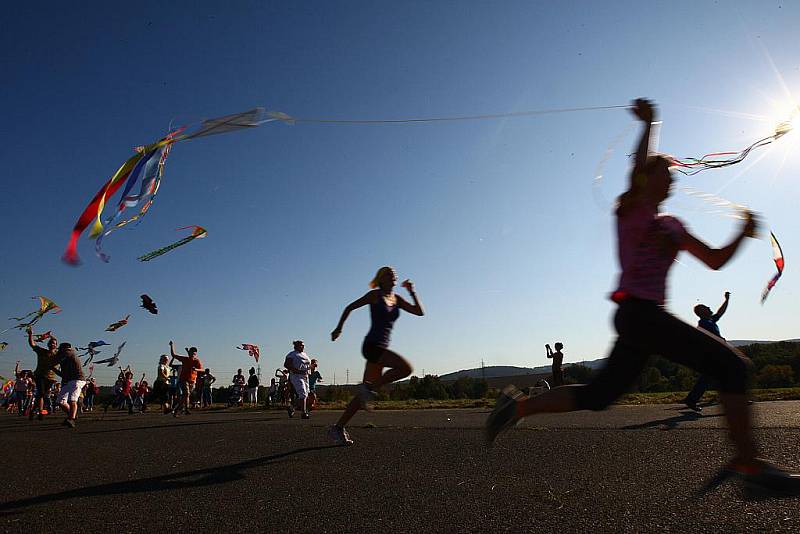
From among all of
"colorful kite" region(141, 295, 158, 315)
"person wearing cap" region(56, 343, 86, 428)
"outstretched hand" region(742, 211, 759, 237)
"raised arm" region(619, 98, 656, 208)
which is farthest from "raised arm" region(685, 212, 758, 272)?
"person wearing cap" region(56, 343, 86, 428)

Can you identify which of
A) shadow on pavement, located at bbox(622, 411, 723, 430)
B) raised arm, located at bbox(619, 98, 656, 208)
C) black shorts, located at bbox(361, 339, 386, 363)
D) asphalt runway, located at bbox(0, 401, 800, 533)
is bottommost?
asphalt runway, located at bbox(0, 401, 800, 533)

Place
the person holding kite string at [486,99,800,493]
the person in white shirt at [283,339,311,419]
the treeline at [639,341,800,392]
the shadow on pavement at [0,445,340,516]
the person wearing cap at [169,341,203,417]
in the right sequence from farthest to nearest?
the treeline at [639,341,800,392] < the person wearing cap at [169,341,203,417] < the person in white shirt at [283,339,311,419] < the shadow on pavement at [0,445,340,516] < the person holding kite string at [486,99,800,493]

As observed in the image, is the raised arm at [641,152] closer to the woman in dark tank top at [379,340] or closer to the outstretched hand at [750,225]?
the outstretched hand at [750,225]

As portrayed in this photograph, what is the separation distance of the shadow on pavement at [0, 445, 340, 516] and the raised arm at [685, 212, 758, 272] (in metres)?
3.68

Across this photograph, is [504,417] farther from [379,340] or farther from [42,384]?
[42,384]

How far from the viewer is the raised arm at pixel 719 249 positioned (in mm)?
2703

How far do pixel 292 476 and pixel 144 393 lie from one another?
1826 centimetres

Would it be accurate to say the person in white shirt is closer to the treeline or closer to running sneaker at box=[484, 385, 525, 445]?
running sneaker at box=[484, 385, 525, 445]

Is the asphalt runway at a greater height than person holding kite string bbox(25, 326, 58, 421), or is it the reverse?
person holding kite string bbox(25, 326, 58, 421)

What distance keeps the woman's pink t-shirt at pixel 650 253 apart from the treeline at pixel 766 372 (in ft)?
49.5

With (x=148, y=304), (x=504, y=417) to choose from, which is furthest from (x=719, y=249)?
(x=148, y=304)

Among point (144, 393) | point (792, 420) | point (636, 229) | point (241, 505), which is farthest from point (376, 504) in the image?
point (144, 393)

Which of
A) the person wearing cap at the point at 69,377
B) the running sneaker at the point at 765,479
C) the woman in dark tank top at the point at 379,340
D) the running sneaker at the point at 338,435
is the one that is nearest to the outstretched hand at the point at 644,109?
the running sneaker at the point at 765,479

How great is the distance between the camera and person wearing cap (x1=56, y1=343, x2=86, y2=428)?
9.91m
